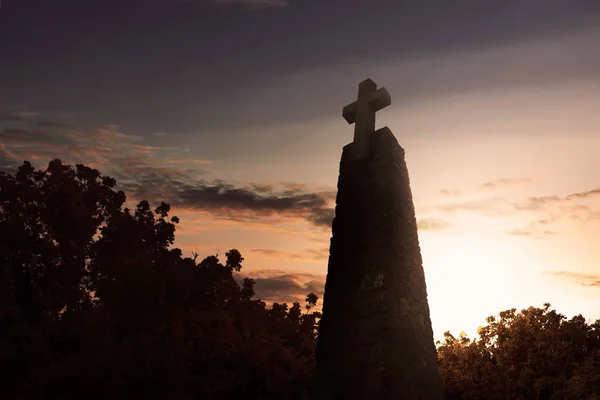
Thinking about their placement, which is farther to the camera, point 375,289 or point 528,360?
point 528,360

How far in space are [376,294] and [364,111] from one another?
10.9 feet

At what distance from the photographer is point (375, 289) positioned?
26.7 ft

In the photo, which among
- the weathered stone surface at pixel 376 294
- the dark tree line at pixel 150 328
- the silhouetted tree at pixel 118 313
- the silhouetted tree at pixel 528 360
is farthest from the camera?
the silhouetted tree at pixel 118 313

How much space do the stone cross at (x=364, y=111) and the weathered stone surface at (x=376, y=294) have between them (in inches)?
5.9

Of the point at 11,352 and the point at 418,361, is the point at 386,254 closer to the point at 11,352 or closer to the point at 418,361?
the point at 418,361

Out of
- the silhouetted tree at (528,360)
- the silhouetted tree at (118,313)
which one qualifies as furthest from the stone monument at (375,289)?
the silhouetted tree at (118,313)

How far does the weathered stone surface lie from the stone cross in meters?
0.15

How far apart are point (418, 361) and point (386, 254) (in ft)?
5.18

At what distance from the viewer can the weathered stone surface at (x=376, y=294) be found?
7785 millimetres

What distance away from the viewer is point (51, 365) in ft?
40.0

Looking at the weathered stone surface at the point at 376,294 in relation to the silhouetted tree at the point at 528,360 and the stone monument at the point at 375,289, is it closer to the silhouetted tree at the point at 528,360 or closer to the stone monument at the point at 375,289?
the stone monument at the point at 375,289

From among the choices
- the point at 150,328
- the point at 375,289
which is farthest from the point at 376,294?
the point at 150,328

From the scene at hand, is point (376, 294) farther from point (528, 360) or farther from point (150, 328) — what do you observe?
point (150, 328)

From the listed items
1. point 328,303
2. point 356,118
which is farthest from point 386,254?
point 356,118
